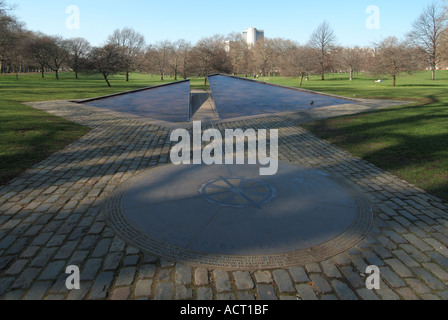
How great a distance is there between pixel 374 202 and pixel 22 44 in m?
66.1

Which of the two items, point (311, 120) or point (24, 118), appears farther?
point (311, 120)

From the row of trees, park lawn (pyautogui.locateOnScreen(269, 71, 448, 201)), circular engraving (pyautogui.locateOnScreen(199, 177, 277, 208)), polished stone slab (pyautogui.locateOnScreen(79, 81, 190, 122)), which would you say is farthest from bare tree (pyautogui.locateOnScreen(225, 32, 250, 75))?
circular engraving (pyautogui.locateOnScreen(199, 177, 277, 208))

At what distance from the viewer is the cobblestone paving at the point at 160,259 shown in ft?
9.16

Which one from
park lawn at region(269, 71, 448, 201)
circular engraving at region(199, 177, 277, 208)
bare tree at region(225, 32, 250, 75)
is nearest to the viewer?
circular engraving at region(199, 177, 277, 208)

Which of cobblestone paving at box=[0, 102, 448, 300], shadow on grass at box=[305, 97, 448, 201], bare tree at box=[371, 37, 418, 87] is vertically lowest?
cobblestone paving at box=[0, 102, 448, 300]

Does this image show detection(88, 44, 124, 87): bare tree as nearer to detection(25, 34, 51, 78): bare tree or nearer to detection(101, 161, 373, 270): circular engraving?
detection(25, 34, 51, 78): bare tree

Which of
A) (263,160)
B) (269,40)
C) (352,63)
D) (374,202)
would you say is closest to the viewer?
(374,202)

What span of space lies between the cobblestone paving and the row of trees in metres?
32.4

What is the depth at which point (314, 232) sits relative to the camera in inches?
150

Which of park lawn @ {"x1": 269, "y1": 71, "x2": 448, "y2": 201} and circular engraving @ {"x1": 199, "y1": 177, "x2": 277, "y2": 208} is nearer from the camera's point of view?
circular engraving @ {"x1": 199, "y1": 177, "x2": 277, "y2": 208}

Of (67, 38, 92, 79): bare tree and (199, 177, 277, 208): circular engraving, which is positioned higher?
(67, 38, 92, 79): bare tree

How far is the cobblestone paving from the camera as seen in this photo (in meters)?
2.79

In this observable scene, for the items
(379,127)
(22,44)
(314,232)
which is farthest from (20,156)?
(22,44)

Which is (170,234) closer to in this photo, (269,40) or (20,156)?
(20,156)
